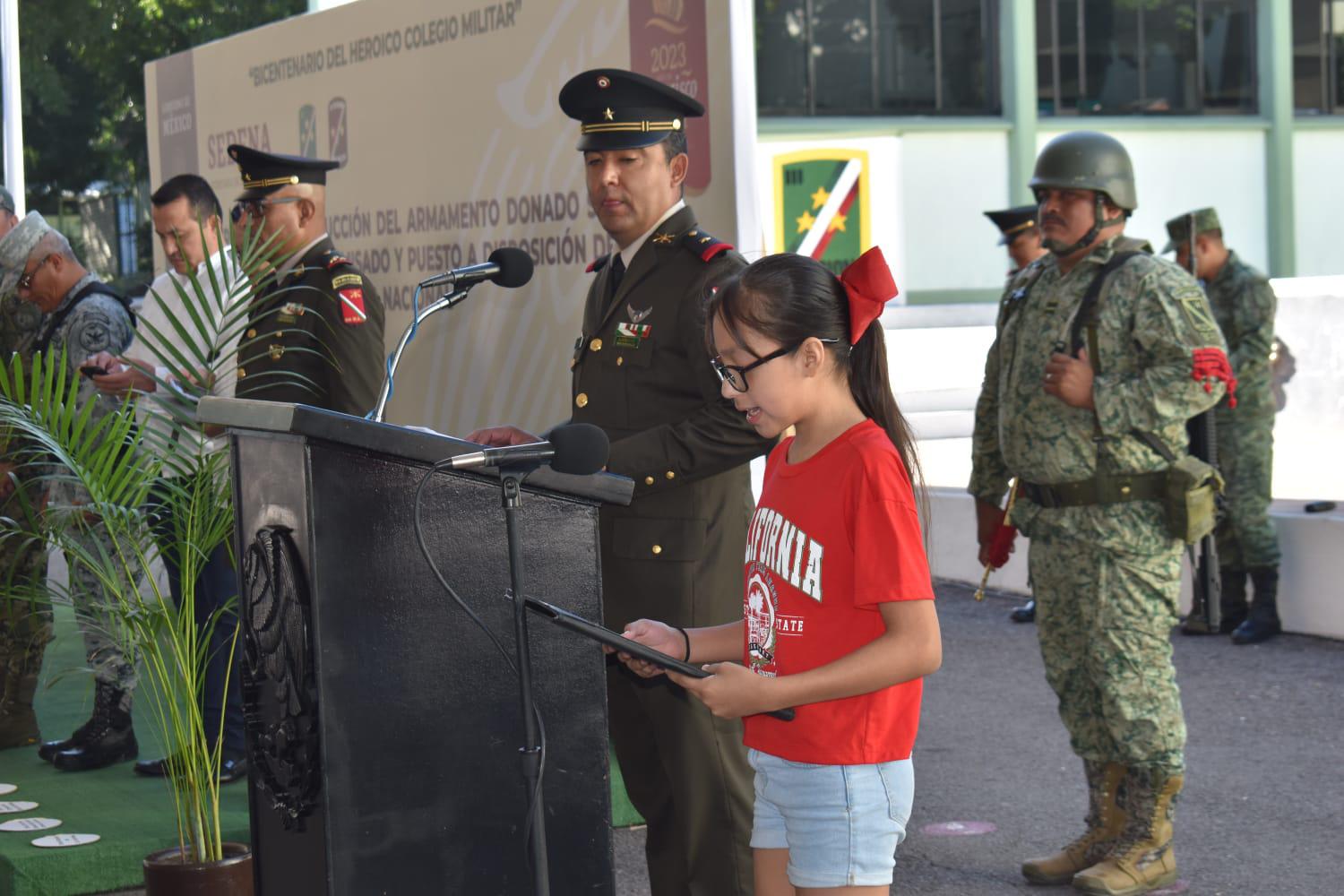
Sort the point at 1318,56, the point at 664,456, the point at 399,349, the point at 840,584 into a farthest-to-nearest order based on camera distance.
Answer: the point at 1318,56, the point at 664,456, the point at 399,349, the point at 840,584

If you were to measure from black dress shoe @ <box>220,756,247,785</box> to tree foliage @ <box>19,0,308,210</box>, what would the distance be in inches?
474

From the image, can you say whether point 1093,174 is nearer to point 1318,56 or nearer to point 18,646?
point 18,646

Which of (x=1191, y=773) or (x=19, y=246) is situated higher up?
(x=19, y=246)

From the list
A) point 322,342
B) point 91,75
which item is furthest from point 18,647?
point 91,75

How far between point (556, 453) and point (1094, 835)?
9.65 ft

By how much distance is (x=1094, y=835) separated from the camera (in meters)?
4.89

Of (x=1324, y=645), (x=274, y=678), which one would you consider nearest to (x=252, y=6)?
(x=1324, y=645)

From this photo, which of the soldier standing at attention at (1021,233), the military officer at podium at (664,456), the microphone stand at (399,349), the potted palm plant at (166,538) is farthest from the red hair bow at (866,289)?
the soldier standing at attention at (1021,233)

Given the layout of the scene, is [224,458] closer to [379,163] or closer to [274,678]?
[274,678]

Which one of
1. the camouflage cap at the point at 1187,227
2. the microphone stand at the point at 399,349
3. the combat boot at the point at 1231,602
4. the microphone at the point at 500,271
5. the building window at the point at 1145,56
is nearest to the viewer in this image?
the microphone stand at the point at 399,349

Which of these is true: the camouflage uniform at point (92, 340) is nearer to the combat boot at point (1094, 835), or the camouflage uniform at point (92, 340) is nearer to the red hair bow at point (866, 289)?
the combat boot at point (1094, 835)

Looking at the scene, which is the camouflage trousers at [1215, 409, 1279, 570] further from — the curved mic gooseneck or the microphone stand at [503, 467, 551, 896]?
the microphone stand at [503, 467, 551, 896]

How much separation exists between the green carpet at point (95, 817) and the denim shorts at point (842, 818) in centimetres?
179

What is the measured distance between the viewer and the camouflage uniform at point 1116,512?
15.4 ft
